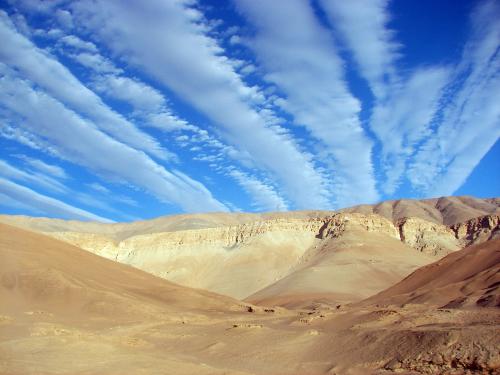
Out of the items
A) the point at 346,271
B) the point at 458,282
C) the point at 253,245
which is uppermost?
the point at 253,245

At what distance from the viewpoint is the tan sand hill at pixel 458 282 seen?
1977 centimetres

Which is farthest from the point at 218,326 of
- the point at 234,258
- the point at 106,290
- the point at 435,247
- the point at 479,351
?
the point at 435,247

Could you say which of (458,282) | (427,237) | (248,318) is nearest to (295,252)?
(427,237)

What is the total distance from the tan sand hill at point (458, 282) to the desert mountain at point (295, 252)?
16806 millimetres

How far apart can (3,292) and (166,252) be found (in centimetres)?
6247

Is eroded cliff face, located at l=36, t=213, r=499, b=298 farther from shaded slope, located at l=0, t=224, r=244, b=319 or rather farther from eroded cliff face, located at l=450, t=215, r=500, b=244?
shaded slope, located at l=0, t=224, r=244, b=319

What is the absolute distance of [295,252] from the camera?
3054 inches

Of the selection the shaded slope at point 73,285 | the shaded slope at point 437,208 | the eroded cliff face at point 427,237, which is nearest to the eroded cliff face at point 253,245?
Answer: the eroded cliff face at point 427,237

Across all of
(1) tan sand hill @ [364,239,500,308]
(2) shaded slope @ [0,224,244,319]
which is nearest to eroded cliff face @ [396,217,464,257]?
(1) tan sand hill @ [364,239,500,308]

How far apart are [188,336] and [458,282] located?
15.4 metres

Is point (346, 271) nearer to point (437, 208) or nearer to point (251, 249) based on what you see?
point (251, 249)

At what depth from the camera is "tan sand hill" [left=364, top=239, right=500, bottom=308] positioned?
19.8 meters

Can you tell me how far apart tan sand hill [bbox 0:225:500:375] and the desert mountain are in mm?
28365

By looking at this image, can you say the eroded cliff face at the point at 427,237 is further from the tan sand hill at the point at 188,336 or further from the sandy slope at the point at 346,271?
the tan sand hill at the point at 188,336
